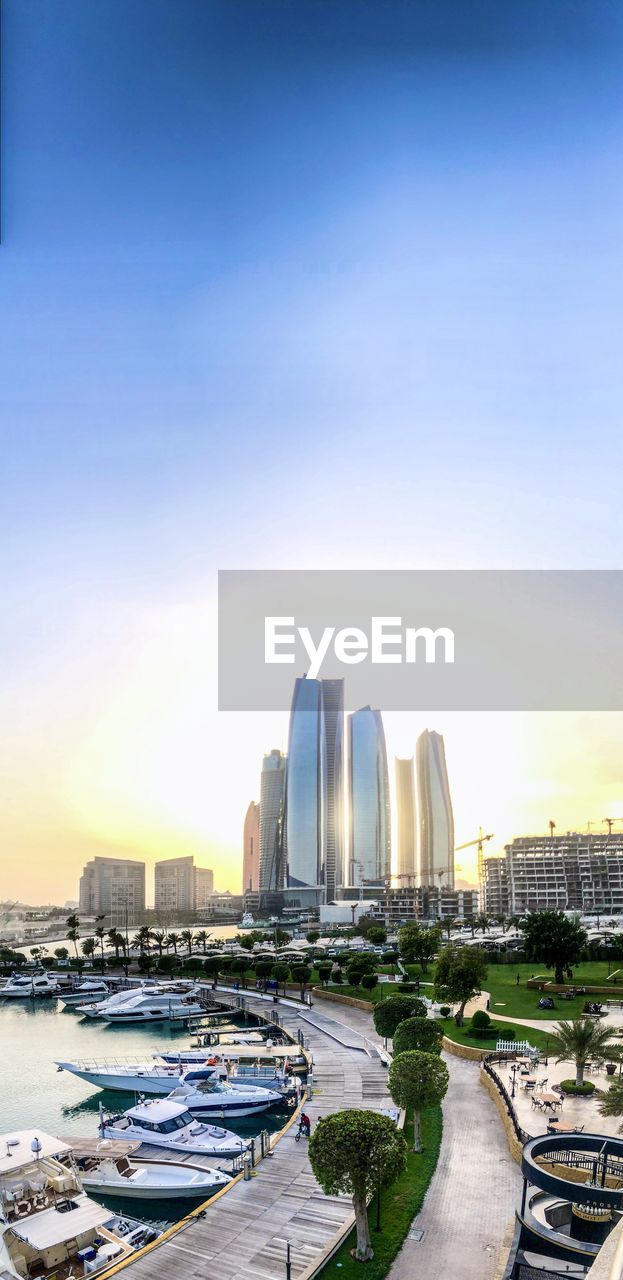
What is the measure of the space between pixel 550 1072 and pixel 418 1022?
2.05 meters

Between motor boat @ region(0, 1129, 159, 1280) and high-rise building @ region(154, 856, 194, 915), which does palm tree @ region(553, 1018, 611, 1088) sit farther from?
high-rise building @ region(154, 856, 194, 915)

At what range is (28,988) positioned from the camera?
24.2 m

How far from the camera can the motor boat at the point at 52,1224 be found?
6.51 meters

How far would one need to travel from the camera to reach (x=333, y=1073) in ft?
37.2

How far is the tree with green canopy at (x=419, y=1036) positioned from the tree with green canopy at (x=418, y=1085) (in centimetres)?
153

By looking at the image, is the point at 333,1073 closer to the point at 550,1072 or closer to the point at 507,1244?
the point at 550,1072

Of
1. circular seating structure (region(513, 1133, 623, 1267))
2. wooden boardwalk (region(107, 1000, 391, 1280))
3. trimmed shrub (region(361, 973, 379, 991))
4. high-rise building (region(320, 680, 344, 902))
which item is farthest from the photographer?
high-rise building (region(320, 680, 344, 902))

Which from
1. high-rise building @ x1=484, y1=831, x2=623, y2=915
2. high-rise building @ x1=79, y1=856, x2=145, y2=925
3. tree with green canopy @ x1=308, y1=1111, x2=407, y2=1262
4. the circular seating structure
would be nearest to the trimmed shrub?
tree with green canopy @ x1=308, y1=1111, x2=407, y2=1262

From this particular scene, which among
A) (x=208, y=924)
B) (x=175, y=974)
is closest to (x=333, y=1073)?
(x=175, y=974)

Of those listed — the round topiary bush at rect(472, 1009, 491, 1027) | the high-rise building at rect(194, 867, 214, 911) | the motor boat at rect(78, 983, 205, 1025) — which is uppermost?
the round topiary bush at rect(472, 1009, 491, 1027)

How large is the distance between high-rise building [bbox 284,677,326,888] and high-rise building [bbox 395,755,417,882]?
7.34 metres

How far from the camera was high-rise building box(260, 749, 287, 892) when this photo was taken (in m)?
70.4

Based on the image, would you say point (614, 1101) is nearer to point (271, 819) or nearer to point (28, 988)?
point (28, 988)

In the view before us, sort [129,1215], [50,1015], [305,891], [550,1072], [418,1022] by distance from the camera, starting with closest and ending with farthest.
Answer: [129,1215]
[418,1022]
[550,1072]
[50,1015]
[305,891]
